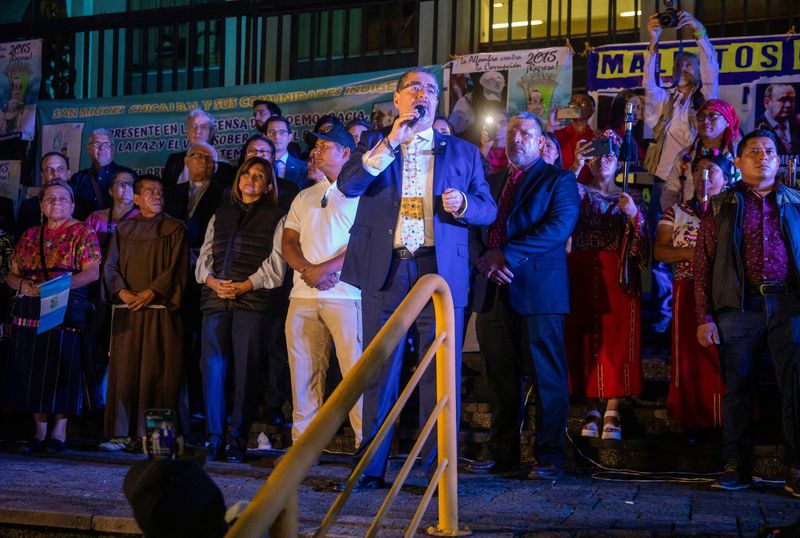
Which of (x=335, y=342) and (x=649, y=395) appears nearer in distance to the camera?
(x=335, y=342)

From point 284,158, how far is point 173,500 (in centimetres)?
673

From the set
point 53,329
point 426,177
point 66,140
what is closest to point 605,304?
point 426,177

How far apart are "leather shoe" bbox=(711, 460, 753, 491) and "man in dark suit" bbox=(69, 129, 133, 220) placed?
5717mm

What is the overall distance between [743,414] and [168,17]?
7.57 m

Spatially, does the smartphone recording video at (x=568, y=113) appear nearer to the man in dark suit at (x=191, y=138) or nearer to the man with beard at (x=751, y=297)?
the man with beard at (x=751, y=297)

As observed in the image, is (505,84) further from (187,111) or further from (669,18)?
(187,111)

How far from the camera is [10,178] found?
10.7 meters

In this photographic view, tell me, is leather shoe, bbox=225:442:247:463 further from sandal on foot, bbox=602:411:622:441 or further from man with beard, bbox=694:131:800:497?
man with beard, bbox=694:131:800:497

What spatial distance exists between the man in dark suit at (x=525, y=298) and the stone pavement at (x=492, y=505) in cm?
34

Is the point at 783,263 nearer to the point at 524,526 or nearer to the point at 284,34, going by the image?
the point at 524,526

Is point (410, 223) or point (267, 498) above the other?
point (410, 223)

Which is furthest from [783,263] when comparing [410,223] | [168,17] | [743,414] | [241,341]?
[168,17]

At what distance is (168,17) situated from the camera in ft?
35.3

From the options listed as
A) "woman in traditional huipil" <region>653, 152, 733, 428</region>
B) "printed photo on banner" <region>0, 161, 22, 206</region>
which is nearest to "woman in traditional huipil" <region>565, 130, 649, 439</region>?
"woman in traditional huipil" <region>653, 152, 733, 428</region>
